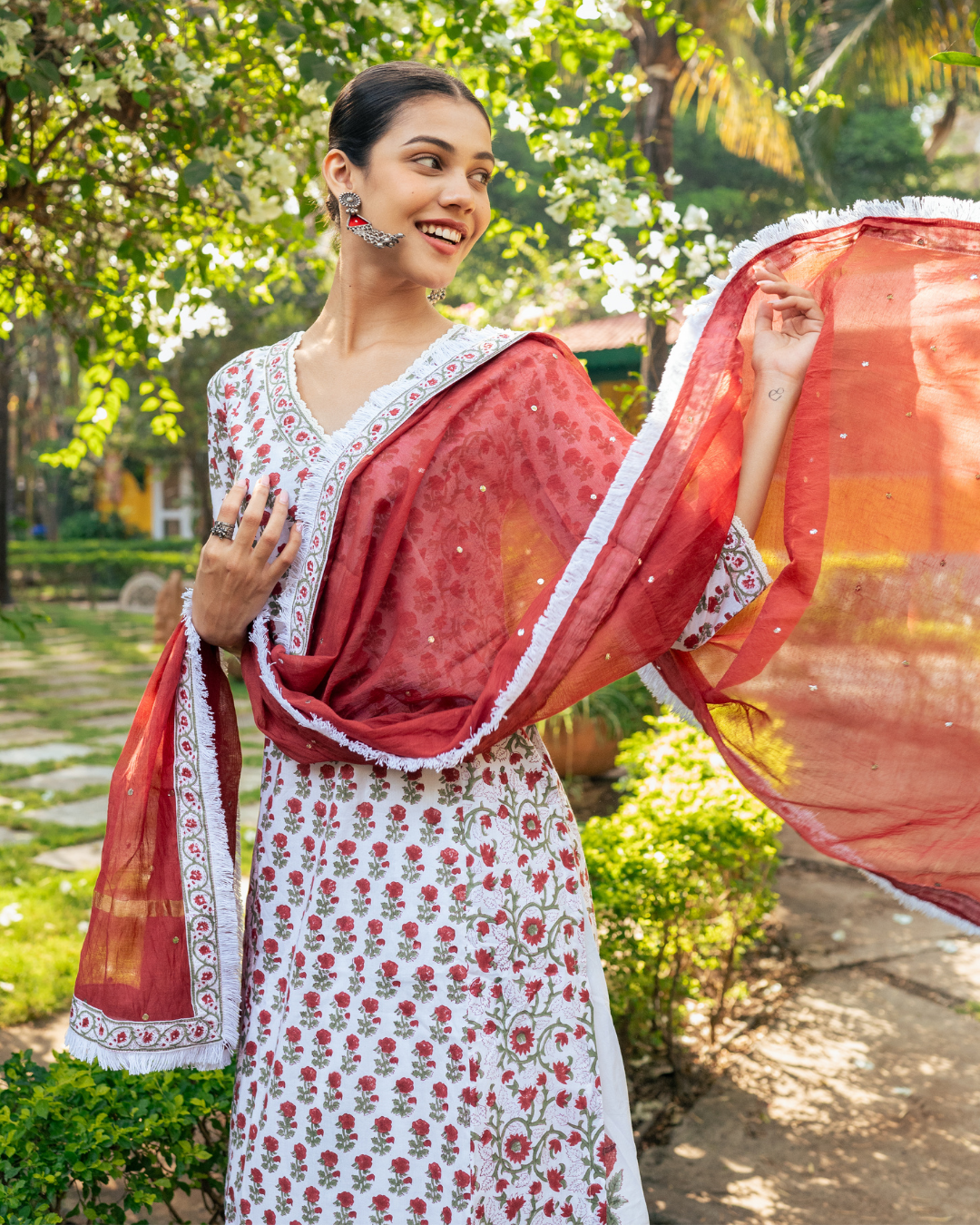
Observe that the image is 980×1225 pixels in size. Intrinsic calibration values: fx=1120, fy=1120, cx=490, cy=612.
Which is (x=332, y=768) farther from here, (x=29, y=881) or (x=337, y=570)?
(x=29, y=881)

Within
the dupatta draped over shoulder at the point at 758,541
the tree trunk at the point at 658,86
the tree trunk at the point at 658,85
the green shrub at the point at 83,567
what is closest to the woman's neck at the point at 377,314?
the dupatta draped over shoulder at the point at 758,541

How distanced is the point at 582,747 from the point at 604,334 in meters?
2.48

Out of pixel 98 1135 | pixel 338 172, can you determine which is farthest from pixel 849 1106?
pixel 338 172

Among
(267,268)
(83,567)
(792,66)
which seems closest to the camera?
(267,268)

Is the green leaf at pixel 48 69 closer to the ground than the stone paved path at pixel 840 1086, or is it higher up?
higher up

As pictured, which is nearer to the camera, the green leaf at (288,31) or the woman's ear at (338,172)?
the woman's ear at (338,172)

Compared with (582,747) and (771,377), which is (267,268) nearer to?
(771,377)

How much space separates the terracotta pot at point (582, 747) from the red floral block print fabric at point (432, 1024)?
4995 millimetres

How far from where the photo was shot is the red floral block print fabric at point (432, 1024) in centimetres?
149

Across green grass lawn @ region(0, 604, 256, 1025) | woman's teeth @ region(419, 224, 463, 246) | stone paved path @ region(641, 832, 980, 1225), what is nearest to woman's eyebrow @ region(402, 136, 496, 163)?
woman's teeth @ region(419, 224, 463, 246)

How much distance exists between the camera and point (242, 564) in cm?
163

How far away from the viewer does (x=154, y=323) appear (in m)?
3.67

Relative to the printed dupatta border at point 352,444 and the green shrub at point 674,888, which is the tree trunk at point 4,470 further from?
the printed dupatta border at point 352,444

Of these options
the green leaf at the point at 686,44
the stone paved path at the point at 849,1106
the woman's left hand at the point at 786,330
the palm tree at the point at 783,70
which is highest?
the palm tree at the point at 783,70
